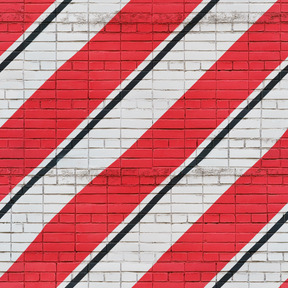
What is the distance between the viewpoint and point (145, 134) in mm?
2994

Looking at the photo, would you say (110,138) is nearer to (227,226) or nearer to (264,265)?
(227,226)

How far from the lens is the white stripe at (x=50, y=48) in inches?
117

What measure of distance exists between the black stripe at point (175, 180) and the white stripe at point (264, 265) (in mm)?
834

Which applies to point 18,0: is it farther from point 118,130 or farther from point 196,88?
point 196,88

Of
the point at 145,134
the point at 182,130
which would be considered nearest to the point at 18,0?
the point at 145,134

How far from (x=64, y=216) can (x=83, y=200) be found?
0.22 m

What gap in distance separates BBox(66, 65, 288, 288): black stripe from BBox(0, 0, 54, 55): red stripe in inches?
72.3

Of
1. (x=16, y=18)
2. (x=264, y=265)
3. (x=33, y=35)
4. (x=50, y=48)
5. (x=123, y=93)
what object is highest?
(x=16, y=18)

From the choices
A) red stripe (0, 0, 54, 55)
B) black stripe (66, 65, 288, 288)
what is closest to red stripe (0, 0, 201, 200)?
red stripe (0, 0, 54, 55)

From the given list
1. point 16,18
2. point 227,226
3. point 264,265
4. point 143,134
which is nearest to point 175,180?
point 143,134

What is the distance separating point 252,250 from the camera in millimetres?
3016

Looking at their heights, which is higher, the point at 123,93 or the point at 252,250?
the point at 123,93

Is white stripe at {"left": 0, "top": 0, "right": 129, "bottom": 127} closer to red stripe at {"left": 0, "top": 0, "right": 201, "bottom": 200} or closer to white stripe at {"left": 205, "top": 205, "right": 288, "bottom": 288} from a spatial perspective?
red stripe at {"left": 0, "top": 0, "right": 201, "bottom": 200}

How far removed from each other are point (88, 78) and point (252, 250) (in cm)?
206
